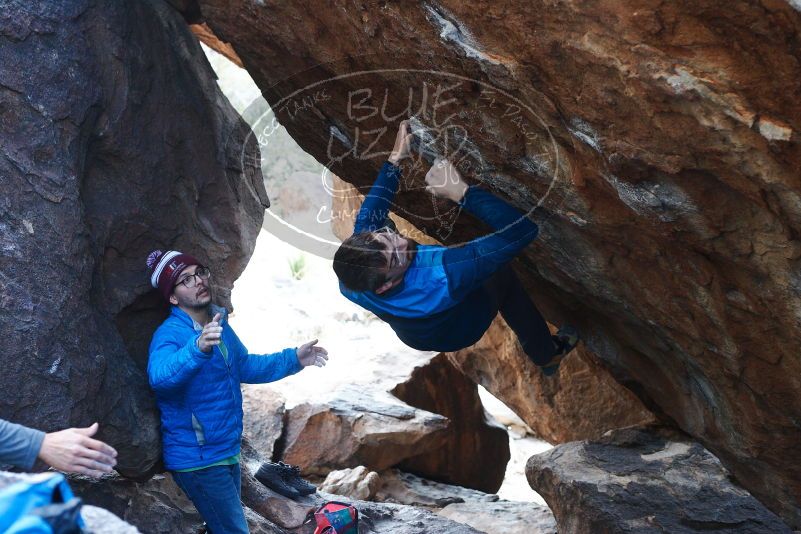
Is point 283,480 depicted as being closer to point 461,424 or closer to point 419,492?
point 419,492

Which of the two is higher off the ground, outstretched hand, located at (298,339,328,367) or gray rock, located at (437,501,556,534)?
outstretched hand, located at (298,339,328,367)

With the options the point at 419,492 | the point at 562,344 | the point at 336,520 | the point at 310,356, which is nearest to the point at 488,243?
the point at 310,356

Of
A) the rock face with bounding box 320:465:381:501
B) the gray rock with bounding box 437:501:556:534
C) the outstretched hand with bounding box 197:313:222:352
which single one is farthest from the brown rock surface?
the outstretched hand with bounding box 197:313:222:352

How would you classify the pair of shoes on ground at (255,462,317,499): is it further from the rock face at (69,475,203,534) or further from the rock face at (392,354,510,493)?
the rock face at (392,354,510,493)

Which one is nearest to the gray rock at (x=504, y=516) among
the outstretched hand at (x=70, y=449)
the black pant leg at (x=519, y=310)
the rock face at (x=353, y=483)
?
the rock face at (x=353, y=483)

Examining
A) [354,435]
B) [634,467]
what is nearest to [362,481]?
[354,435]

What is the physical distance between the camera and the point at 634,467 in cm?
587

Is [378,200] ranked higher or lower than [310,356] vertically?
higher

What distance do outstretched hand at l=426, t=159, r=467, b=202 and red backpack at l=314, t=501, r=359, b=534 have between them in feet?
6.40

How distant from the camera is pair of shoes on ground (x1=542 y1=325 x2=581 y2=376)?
542cm

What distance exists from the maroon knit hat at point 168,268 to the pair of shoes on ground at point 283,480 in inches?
69.6

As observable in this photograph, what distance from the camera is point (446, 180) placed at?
4.19 metres

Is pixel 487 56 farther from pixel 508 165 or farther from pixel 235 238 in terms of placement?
pixel 235 238

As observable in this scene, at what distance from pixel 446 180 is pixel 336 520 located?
2.02m
